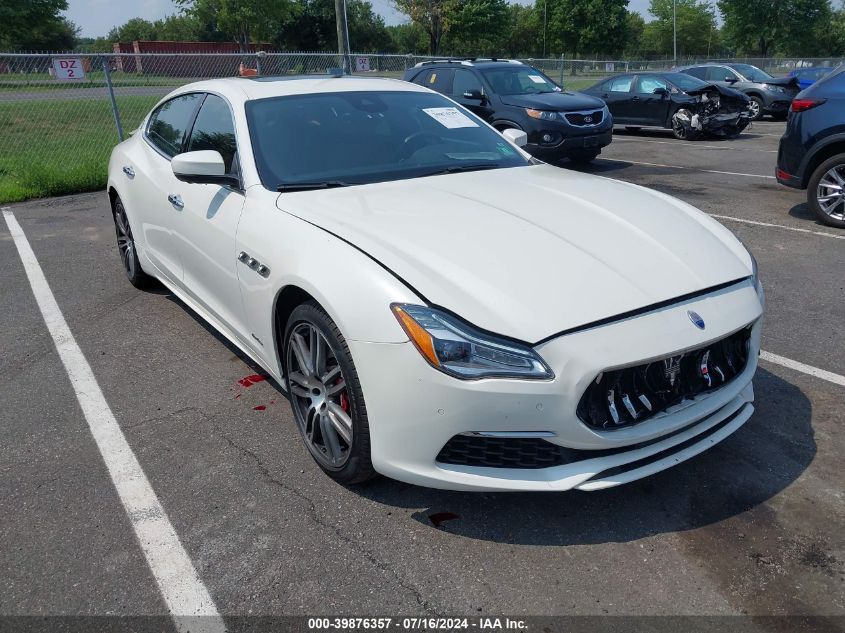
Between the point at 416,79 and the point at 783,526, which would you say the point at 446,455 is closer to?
the point at 783,526

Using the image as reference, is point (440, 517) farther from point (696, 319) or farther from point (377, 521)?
point (696, 319)

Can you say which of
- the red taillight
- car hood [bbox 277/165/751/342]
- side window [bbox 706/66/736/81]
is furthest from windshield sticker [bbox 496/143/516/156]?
side window [bbox 706/66/736/81]

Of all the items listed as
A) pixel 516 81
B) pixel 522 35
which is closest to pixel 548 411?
pixel 516 81

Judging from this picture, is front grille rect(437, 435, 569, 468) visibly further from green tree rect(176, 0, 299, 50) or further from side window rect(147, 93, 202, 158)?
green tree rect(176, 0, 299, 50)

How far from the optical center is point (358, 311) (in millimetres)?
2486

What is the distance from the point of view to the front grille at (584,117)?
1035 cm

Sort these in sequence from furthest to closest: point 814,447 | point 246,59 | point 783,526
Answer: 1. point 246,59
2. point 814,447
3. point 783,526

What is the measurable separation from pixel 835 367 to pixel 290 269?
3101mm

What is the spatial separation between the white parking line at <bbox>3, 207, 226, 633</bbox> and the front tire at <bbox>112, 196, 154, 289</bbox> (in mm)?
909

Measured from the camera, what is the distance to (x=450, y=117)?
4.16 m

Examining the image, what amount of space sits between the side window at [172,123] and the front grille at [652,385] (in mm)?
3146

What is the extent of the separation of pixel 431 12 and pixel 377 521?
59337mm

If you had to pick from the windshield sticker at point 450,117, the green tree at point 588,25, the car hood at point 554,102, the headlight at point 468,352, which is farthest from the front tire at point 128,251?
the green tree at point 588,25

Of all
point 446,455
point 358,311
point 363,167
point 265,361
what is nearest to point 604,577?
point 446,455
